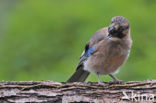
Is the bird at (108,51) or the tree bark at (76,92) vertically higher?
the bird at (108,51)

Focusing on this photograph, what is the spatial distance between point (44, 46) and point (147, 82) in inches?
107

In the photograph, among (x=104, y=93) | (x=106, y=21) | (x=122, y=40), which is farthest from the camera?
(x=106, y=21)

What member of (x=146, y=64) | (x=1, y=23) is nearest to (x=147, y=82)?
(x=146, y=64)

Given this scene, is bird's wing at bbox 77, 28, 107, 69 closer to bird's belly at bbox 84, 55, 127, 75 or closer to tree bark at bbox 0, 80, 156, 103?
bird's belly at bbox 84, 55, 127, 75

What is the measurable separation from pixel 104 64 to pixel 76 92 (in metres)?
1.15

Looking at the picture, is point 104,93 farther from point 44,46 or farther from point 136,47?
point 44,46

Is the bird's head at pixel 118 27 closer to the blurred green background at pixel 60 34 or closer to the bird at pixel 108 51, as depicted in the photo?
the bird at pixel 108 51

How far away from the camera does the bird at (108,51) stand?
Result: 284 inches

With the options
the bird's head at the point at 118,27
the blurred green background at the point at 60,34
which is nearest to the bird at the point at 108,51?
the bird's head at the point at 118,27

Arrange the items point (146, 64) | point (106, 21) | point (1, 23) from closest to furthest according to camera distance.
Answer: point (146, 64) < point (106, 21) < point (1, 23)

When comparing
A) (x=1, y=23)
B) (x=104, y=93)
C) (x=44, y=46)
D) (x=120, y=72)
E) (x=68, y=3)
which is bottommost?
(x=104, y=93)

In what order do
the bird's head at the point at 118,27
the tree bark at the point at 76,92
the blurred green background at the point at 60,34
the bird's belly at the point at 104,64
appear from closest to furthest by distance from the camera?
the tree bark at the point at 76,92 < the bird's head at the point at 118,27 < the bird's belly at the point at 104,64 < the blurred green background at the point at 60,34

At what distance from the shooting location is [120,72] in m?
8.21

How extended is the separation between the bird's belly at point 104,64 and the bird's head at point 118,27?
453 millimetres
